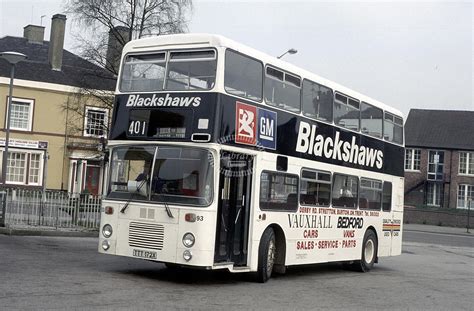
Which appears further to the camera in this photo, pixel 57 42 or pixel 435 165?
pixel 435 165

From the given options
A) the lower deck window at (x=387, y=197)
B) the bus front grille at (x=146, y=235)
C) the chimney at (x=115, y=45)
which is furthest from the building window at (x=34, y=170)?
the bus front grille at (x=146, y=235)

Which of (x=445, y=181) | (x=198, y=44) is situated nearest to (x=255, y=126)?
(x=198, y=44)

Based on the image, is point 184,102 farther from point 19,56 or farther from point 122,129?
point 19,56

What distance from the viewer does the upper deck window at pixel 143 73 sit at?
11.8 metres

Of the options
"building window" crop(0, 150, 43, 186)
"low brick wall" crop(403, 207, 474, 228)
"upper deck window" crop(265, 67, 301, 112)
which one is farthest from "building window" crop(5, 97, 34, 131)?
"low brick wall" crop(403, 207, 474, 228)

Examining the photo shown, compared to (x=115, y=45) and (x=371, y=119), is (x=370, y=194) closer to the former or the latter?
(x=371, y=119)

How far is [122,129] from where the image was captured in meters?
11.9

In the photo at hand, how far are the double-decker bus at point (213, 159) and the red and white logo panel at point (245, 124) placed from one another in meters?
0.02

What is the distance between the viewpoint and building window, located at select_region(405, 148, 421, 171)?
6231 centimetres

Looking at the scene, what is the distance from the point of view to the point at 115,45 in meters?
30.4

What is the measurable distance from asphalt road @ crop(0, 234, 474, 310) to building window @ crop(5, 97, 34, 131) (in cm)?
2495

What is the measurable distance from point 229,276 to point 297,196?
7.34 ft

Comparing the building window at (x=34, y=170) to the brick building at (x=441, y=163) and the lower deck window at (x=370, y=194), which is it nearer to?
the lower deck window at (x=370, y=194)

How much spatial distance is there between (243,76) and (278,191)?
2.54 meters
